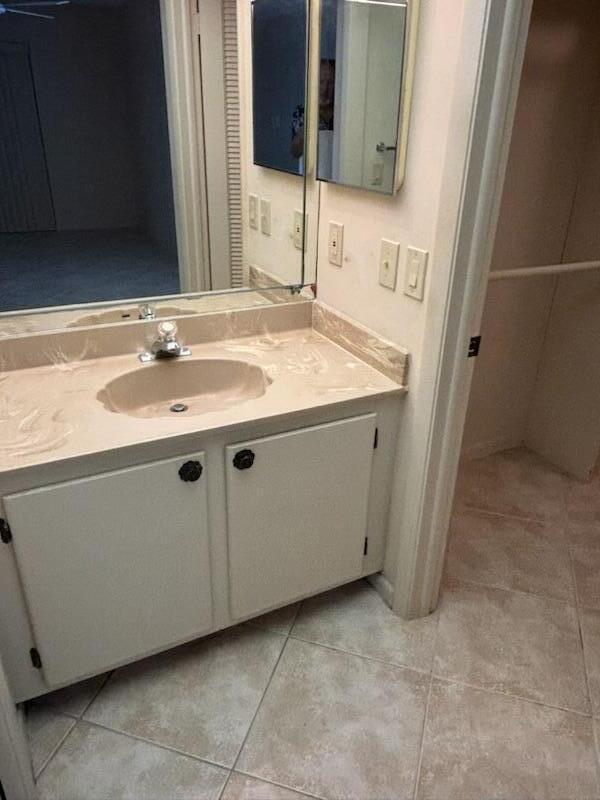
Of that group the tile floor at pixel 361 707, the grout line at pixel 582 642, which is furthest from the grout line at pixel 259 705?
the grout line at pixel 582 642

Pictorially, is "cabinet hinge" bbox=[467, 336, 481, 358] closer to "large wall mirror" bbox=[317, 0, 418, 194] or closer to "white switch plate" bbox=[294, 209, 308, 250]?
"large wall mirror" bbox=[317, 0, 418, 194]

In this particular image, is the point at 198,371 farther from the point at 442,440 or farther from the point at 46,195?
the point at 442,440

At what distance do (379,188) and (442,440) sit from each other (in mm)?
678

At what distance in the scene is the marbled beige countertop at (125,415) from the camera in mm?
1273

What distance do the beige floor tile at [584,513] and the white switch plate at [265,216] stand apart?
1575mm

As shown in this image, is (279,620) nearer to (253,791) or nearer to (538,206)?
(253,791)

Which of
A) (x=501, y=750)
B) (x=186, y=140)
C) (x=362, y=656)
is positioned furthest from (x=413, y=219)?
(x=501, y=750)

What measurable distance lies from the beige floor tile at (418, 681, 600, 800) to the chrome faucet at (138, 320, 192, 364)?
1178mm

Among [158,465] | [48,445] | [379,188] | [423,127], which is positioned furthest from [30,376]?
[423,127]

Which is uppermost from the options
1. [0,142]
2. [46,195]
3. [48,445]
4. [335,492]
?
[0,142]

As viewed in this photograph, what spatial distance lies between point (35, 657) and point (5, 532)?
369 mm

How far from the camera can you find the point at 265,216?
6.11 ft

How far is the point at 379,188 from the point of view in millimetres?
1530

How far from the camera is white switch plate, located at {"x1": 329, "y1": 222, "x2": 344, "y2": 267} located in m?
1.75
